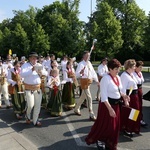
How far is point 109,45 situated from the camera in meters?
29.7

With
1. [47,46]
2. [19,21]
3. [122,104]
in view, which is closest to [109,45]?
[47,46]

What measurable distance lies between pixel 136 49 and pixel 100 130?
35010mm

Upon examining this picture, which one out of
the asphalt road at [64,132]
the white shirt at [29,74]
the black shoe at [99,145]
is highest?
the white shirt at [29,74]

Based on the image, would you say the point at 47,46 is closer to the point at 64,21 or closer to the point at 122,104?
the point at 64,21

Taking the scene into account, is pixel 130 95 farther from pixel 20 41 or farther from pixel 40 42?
pixel 20 41

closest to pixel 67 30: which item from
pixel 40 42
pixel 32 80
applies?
pixel 40 42

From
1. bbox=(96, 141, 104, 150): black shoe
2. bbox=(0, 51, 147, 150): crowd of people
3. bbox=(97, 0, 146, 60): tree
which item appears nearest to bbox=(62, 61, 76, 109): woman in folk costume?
bbox=(0, 51, 147, 150): crowd of people

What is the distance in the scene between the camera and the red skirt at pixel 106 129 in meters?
4.95

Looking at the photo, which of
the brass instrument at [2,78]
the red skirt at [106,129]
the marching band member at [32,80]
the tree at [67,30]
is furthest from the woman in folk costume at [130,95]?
the tree at [67,30]

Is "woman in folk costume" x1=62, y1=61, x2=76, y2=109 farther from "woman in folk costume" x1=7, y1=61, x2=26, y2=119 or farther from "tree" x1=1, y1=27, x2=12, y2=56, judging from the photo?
"tree" x1=1, y1=27, x2=12, y2=56

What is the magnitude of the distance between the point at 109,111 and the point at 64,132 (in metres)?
2.03

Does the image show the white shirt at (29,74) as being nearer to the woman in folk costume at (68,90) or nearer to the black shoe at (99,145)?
the woman in folk costume at (68,90)

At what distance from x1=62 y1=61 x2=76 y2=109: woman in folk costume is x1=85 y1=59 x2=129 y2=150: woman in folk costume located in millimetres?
3858

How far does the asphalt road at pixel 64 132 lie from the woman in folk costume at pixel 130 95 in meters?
0.20
